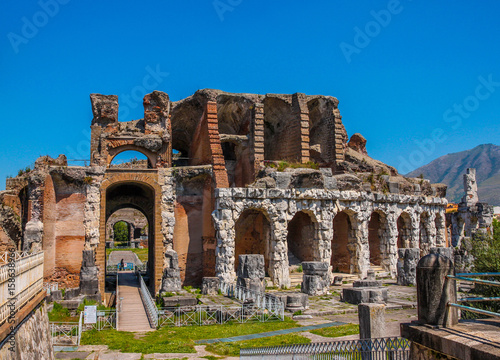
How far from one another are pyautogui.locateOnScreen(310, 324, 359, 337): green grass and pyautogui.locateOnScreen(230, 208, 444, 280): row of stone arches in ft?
31.4

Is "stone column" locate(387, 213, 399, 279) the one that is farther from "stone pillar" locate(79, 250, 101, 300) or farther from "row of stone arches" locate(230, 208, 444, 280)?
"stone pillar" locate(79, 250, 101, 300)

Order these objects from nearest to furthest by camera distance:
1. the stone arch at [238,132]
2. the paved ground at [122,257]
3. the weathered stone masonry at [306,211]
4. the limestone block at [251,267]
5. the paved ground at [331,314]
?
the paved ground at [331,314] < the limestone block at [251,267] < the weathered stone masonry at [306,211] < the stone arch at [238,132] < the paved ground at [122,257]

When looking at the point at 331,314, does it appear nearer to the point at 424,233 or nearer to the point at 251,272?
the point at 251,272

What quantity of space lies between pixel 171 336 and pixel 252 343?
2.75m

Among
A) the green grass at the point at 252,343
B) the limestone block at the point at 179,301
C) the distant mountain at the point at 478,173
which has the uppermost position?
the distant mountain at the point at 478,173

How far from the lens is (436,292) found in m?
5.49

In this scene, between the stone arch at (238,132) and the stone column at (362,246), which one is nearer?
the stone column at (362,246)

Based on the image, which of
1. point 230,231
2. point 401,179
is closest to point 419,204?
point 401,179

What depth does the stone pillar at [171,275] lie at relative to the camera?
2011 centimetres

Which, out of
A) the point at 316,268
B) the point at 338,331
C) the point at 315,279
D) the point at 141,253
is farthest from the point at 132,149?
the point at 141,253

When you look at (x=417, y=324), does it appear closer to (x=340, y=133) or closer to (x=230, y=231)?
(x=230, y=231)

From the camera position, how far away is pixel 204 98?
82.6 ft

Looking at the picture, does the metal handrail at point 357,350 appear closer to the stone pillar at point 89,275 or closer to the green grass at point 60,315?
the green grass at point 60,315

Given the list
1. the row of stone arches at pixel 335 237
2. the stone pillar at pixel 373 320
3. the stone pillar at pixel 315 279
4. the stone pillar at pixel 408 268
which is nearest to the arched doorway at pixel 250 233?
the row of stone arches at pixel 335 237
